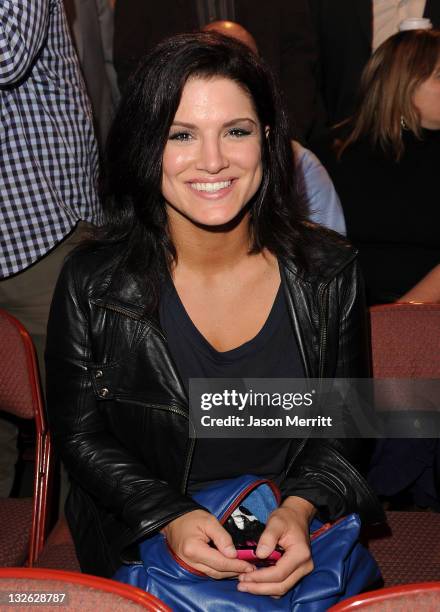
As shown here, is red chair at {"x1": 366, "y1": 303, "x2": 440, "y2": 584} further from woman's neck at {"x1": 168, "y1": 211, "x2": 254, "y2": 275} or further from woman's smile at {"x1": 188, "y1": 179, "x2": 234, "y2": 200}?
woman's smile at {"x1": 188, "y1": 179, "x2": 234, "y2": 200}

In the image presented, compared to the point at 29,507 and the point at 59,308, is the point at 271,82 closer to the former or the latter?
the point at 59,308

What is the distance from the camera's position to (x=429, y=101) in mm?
3219

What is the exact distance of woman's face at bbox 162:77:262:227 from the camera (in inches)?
64.7

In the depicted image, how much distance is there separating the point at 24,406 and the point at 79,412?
32cm

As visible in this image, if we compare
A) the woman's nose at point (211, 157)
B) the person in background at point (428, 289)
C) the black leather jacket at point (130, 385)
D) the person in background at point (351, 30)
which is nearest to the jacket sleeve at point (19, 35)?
the black leather jacket at point (130, 385)

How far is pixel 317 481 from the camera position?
5.46 feet

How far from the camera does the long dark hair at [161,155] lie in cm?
165

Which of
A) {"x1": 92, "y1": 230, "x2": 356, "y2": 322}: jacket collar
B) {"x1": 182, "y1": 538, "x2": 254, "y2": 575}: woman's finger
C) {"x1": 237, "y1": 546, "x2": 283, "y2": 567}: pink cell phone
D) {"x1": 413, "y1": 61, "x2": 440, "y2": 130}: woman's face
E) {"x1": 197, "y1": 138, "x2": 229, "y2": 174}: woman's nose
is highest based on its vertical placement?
{"x1": 197, "y1": 138, "x2": 229, "y2": 174}: woman's nose

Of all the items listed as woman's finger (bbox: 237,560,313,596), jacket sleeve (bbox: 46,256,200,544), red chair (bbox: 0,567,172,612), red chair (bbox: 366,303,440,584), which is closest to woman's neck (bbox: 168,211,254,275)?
jacket sleeve (bbox: 46,256,200,544)

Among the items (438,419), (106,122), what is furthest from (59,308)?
(106,122)

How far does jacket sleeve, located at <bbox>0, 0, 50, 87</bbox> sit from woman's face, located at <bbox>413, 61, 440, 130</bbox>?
161 cm

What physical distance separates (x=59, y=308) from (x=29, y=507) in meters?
0.55

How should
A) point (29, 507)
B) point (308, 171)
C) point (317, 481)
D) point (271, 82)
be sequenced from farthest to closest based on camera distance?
point (308, 171) < point (29, 507) < point (271, 82) < point (317, 481)

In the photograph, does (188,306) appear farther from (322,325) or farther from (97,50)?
(97,50)
